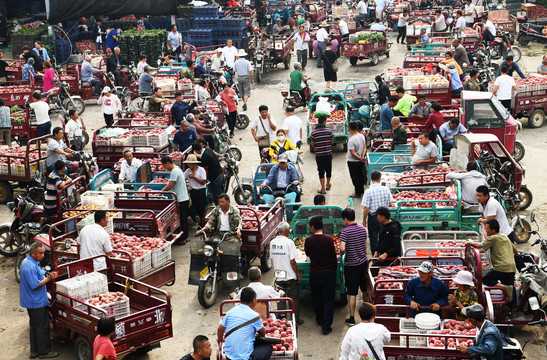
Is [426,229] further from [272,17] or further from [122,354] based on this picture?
[272,17]

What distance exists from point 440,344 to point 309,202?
8.26 meters

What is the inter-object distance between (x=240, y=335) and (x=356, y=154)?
28.4 feet

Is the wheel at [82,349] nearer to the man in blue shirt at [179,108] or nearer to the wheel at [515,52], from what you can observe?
the man in blue shirt at [179,108]

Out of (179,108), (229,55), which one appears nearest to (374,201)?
(179,108)

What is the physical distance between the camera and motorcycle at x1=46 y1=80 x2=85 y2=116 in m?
24.7

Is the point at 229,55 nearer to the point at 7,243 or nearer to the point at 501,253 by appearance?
the point at 7,243

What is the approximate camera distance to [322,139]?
17.3 metres

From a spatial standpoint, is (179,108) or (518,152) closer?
(518,152)

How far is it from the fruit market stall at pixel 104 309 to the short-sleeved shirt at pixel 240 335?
2.03 m

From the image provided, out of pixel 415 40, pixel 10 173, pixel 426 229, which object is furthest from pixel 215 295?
pixel 415 40

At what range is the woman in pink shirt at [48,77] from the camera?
24.8 m

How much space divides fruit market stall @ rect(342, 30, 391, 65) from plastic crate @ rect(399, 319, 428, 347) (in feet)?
76.1

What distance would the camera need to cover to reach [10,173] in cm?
1795

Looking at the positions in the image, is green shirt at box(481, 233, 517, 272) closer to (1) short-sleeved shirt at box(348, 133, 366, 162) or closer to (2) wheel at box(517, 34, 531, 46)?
(1) short-sleeved shirt at box(348, 133, 366, 162)
